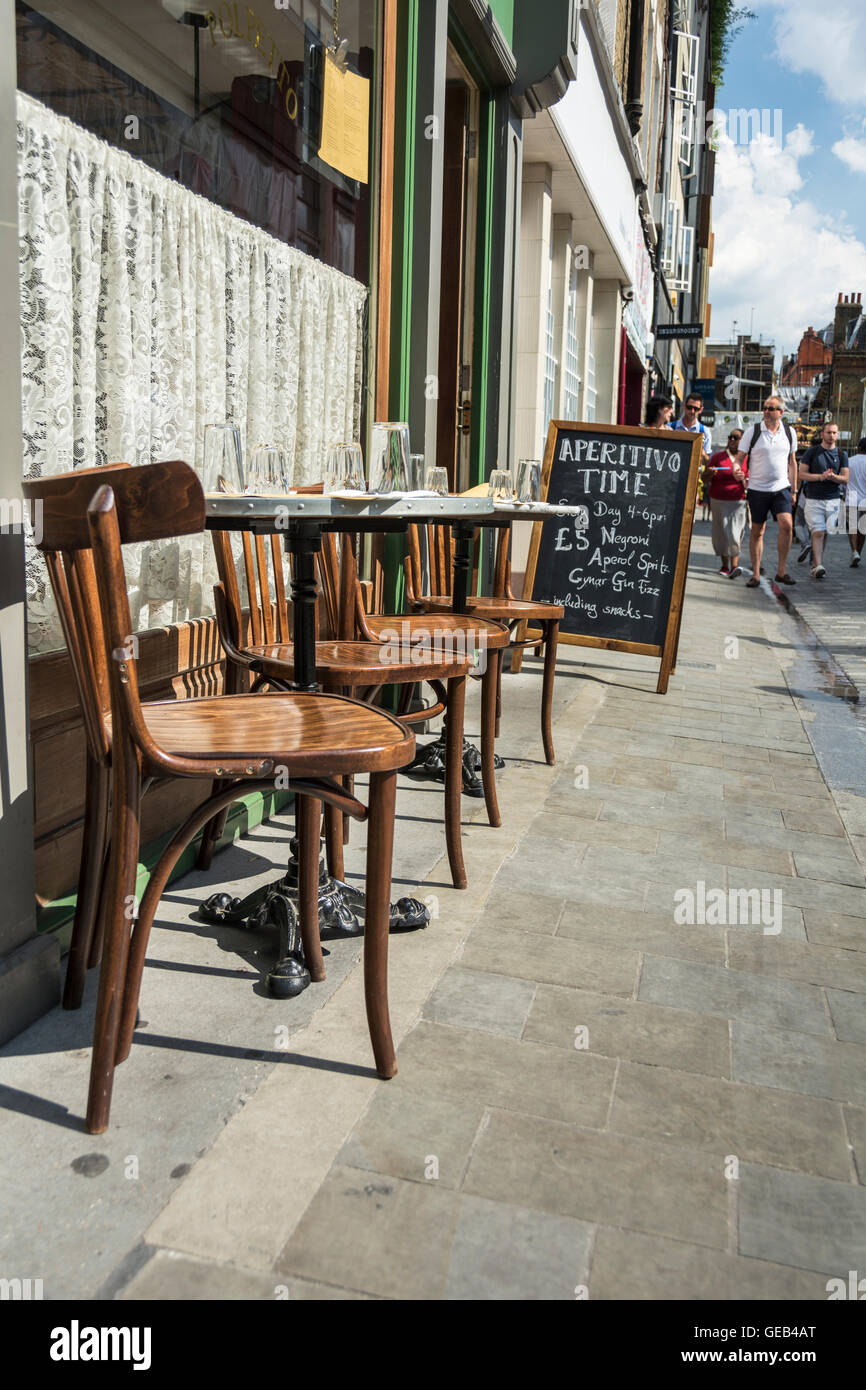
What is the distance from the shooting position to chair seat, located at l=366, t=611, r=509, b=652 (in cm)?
367

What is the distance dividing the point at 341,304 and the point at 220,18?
1093mm

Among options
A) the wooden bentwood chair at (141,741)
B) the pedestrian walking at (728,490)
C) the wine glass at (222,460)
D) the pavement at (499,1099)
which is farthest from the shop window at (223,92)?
the pedestrian walking at (728,490)

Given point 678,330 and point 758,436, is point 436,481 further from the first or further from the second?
point 678,330

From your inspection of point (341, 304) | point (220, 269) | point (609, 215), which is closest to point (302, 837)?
point (220, 269)

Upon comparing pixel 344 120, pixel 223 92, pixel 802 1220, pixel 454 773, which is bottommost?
pixel 802 1220

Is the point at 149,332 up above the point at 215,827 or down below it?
above

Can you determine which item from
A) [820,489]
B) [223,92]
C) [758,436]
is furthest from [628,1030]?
[820,489]

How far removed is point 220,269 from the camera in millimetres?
3418

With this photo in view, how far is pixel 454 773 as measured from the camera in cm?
325

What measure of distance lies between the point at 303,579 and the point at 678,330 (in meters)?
17.9

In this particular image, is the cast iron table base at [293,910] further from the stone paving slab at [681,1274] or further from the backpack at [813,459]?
the backpack at [813,459]

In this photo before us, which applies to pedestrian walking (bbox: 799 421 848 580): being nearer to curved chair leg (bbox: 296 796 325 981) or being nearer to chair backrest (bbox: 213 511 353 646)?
chair backrest (bbox: 213 511 353 646)
